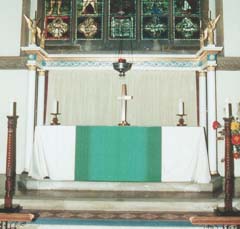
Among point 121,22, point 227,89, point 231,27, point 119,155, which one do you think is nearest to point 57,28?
point 121,22

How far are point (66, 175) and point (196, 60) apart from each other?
131 inches

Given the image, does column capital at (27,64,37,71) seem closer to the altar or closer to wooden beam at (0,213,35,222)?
the altar

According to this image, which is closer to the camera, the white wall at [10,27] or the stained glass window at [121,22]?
the white wall at [10,27]

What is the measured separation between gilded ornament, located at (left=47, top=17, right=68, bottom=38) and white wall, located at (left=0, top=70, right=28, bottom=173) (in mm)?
1032

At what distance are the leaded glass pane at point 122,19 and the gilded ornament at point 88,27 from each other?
30 cm

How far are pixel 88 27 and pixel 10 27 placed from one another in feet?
4.86

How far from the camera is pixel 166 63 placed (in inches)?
265

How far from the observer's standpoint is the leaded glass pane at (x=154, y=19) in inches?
283

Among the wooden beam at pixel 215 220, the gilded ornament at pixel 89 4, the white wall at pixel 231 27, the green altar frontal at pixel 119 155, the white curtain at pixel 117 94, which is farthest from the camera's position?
the gilded ornament at pixel 89 4

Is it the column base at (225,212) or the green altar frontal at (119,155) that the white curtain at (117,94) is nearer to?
the green altar frontal at (119,155)

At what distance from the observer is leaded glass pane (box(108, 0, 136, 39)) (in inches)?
285

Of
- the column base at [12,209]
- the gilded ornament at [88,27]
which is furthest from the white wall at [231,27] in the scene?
the column base at [12,209]

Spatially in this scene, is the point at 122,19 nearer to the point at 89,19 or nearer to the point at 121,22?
the point at 121,22

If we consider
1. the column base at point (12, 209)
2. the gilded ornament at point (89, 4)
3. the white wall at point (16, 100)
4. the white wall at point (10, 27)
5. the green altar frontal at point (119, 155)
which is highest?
the gilded ornament at point (89, 4)
